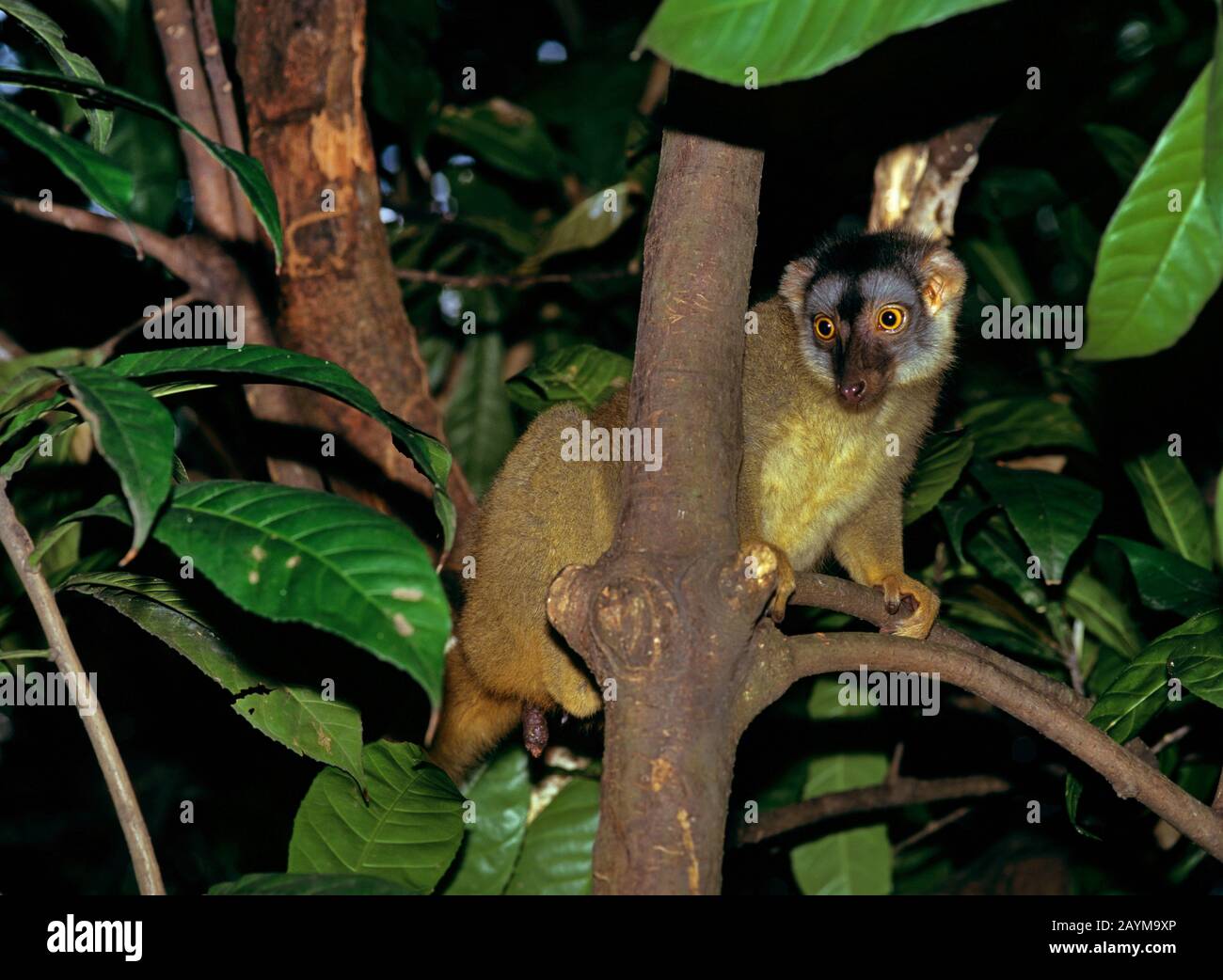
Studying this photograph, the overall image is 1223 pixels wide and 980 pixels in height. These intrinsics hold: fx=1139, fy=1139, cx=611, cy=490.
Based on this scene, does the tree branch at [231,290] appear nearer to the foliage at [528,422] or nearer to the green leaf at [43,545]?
the foliage at [528,422]

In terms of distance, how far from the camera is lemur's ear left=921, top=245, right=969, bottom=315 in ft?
12.5

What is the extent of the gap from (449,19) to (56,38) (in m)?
3.54

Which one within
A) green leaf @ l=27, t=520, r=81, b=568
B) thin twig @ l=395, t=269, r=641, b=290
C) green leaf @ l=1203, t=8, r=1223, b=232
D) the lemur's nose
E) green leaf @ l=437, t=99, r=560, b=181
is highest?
green leaf @ l=437, t=99, r=560, b=181

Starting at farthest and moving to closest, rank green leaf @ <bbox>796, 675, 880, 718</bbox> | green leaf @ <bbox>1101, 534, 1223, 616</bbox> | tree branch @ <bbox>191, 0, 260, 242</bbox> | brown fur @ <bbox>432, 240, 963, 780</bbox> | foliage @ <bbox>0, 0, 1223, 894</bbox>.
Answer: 1. green leaf @ <bbox>796, 675, 880, 718</bbox>
2. tree branch @ <bbox>191, 0, 260, 242</bbox>
3. brown fur @ <bbox>432, 240, 963, 780</bbox>
4. green leaf @ <bbox>1101, 534, 1223, 616</bbox>
5. foliage @ <bbox>0, 0, 1223, 894</bbox>

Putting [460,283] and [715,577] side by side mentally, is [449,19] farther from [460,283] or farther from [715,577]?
[715,577]

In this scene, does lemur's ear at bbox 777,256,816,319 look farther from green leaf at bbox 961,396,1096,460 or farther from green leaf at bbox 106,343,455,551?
green leaf at bbox 106,343,455,551

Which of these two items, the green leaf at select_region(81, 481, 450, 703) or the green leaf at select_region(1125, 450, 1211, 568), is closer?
the green leaf at select_region(81, 481, 450, 703)

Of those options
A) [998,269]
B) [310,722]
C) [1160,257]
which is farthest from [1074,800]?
[998,269]

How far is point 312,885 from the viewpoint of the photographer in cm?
192

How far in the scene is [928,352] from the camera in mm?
3816

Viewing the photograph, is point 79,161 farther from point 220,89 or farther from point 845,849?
point 845,849

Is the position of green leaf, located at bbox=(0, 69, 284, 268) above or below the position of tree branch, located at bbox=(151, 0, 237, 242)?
below

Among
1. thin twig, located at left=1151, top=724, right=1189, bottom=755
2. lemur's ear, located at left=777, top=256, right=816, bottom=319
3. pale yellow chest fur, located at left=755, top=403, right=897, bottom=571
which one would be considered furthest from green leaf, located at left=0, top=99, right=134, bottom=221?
thin twig, located at left=1151, top=724, right=1189, bottom=755

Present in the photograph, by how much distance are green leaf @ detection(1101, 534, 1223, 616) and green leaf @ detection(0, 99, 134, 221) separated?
2.67 meters
